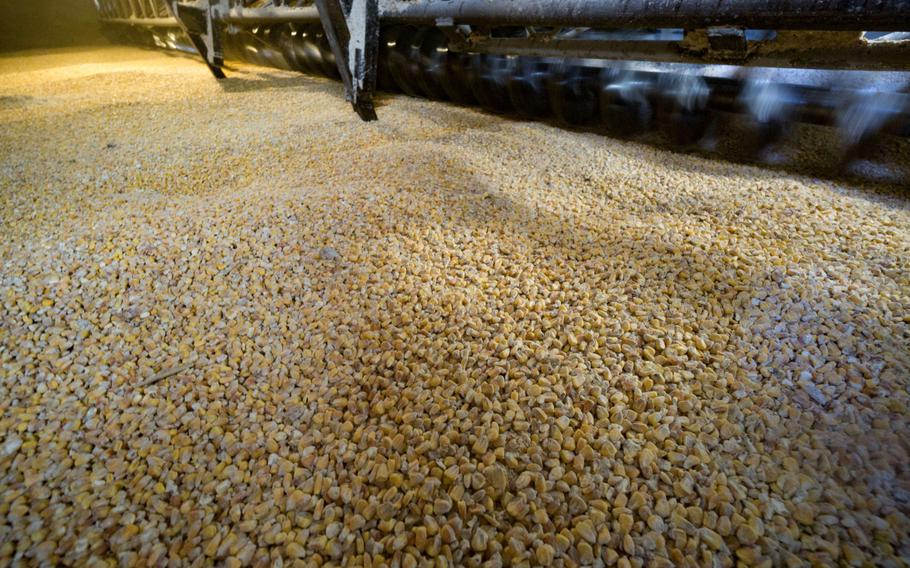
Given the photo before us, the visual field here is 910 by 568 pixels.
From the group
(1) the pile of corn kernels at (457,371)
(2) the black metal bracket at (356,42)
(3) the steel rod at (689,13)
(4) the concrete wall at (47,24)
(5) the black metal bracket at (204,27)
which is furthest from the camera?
(4) the concrete wall at (47,24)

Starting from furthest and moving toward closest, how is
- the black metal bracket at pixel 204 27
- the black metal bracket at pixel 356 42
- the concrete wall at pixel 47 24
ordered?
the concrete wall at pixel 47 24 < the black metal bracket at pixel 204 27 < the black metal bracket at pixel 356 42

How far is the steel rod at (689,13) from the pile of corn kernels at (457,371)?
663 mm

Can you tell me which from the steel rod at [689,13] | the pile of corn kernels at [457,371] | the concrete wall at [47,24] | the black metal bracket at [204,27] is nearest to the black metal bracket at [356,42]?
the steel rod at [689,13]

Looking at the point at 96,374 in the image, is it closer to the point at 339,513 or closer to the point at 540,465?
the point at 339,513

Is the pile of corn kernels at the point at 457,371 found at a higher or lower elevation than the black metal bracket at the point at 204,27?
lower

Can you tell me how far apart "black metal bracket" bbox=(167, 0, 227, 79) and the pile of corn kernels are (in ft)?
10.5

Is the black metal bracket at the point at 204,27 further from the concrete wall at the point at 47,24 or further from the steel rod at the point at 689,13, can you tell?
the concrete wall at the point at 47,24

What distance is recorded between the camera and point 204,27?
15.6 ft

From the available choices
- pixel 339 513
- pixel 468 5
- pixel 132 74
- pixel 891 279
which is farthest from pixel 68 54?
pixel 891 279

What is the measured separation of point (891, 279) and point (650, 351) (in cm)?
89

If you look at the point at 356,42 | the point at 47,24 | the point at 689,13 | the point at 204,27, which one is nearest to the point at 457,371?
the point at 689,13

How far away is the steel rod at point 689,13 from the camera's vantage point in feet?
4.97

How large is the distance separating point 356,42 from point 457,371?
289cm

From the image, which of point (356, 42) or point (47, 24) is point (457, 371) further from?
point (47, 24)
